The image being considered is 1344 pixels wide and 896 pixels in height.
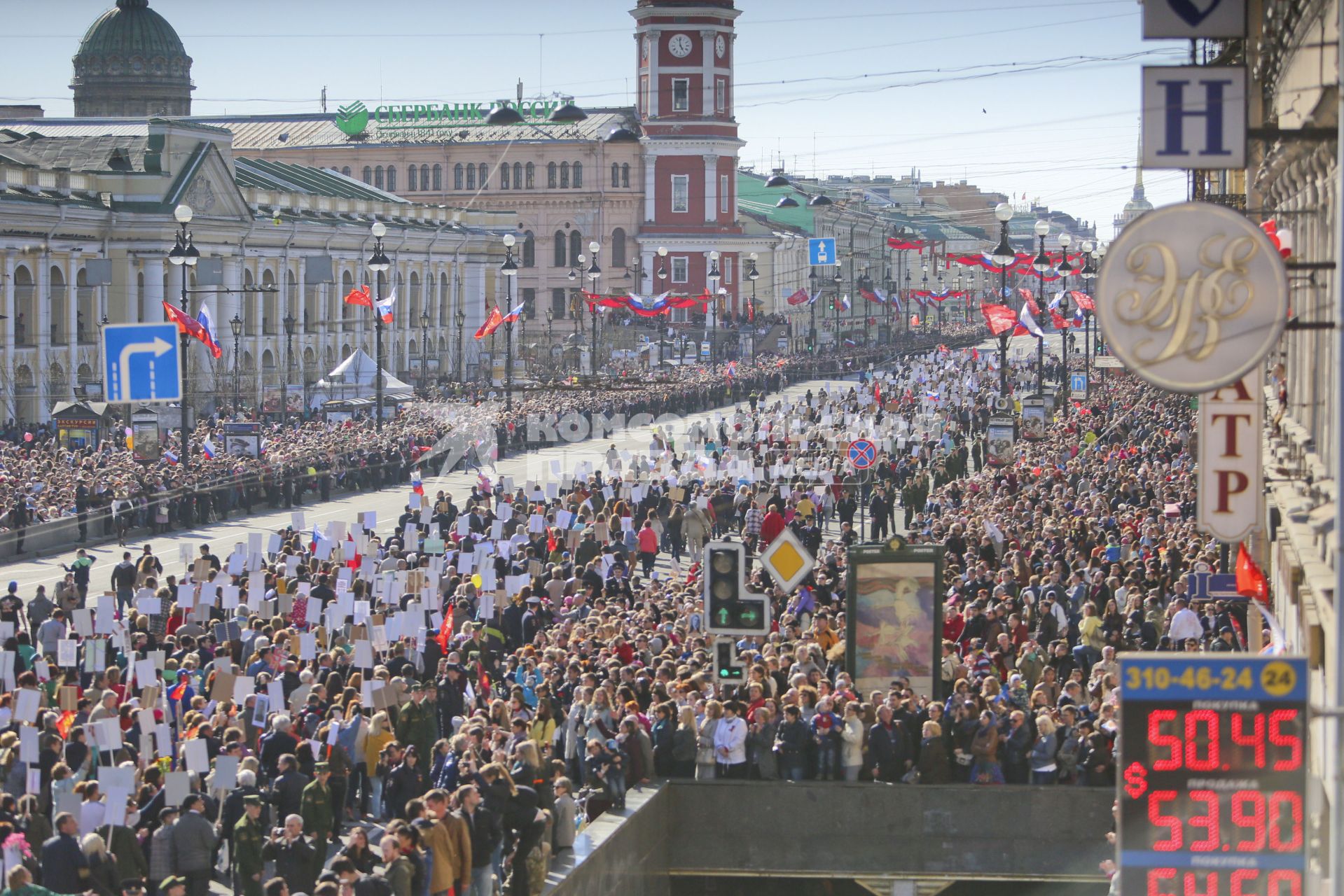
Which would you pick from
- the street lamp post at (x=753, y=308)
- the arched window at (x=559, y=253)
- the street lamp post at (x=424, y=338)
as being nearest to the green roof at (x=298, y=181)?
the street lamp post at (x=424, y=338)

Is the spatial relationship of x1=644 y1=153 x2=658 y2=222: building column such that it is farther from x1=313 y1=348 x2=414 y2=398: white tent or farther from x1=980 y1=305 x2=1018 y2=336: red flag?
x1=980 y1=305 x2=1018 y2=336: red flag

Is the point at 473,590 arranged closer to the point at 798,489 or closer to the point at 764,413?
the point at 798,489

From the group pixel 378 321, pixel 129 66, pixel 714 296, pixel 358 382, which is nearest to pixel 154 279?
pixel 358 382

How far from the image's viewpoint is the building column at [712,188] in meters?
114

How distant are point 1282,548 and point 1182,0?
17.2 ft

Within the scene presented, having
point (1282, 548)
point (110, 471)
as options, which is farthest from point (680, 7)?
point (1282, 548)

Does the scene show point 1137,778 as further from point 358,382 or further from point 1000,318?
point 358,382

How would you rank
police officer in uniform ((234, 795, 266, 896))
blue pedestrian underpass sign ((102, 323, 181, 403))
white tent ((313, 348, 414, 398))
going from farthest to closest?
1. white tent ((313, 348, 414, 398))
2. blue pedestrian underpass sign ((102, 323, 181, 403))
3. police officer in uniform ((234, 795, 266, 896))

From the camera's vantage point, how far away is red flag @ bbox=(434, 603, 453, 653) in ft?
77.4

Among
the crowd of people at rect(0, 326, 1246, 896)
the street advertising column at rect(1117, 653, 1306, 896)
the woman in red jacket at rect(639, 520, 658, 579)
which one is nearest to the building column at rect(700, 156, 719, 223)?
the crowd of people at rect(0, 326, 1246, 896)

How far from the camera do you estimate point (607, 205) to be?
11731cm

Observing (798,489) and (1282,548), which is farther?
(798,489)

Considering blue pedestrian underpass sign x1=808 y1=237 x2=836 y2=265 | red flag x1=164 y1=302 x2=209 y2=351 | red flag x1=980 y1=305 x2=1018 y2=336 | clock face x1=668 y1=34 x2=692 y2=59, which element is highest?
clock face x1=668 y1=34 x2=692 y2=59

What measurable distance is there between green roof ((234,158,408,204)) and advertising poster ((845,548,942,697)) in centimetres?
6191
